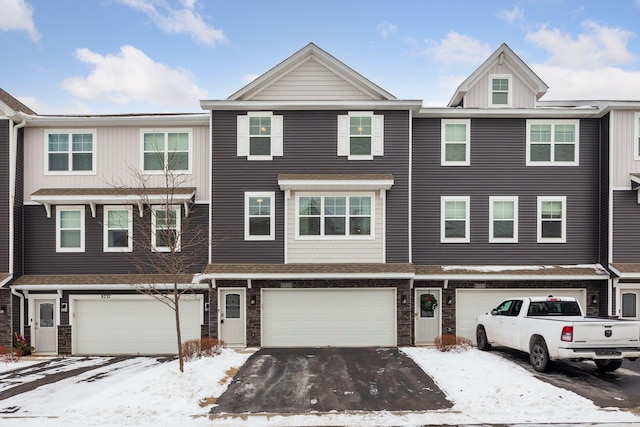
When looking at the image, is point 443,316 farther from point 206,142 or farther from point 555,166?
point 206,142

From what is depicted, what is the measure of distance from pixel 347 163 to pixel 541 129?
302 inches

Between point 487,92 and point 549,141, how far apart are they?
9.87 ft

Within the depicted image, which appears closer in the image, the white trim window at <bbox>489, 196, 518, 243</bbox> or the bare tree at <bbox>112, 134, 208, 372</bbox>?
the bare tree at <bbox>112, 134, 208, 372</bbox>

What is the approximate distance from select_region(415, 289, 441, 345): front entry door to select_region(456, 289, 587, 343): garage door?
0.79 metres

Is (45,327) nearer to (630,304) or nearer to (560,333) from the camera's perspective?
(560,333)

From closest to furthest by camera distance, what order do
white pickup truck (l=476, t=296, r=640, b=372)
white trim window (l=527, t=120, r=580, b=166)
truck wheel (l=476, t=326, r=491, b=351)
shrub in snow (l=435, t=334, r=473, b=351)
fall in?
white pickup truck (l=476, t=296, r=640, b=372) < shrub in snow (l=435, t=334, r=473, b=351) < truck wheel (l=476, t=326, r=491, b=351) < white trim window (l=527, t=120, r=580, b=166)

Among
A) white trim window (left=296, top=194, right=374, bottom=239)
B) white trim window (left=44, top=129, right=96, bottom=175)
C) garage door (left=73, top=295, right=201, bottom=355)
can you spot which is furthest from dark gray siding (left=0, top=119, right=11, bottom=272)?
white trim window (left=296, top=194, right=374, bottom=239)

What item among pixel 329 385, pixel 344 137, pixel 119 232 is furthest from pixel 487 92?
pixel 119 232

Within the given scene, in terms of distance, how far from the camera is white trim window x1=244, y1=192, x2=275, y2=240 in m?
15.5

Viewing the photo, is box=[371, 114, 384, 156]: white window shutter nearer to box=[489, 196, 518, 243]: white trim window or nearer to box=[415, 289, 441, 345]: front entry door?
box=[489, 196, 518, 243]: white trim window

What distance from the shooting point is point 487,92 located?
16703mm

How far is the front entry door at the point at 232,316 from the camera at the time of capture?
15477mm

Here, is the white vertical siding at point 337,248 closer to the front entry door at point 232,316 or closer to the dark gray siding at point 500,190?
the dark gray siding at point 500,190

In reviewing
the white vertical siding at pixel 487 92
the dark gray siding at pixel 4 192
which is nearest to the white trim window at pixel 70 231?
the dark gray siding at pixel 4 192
